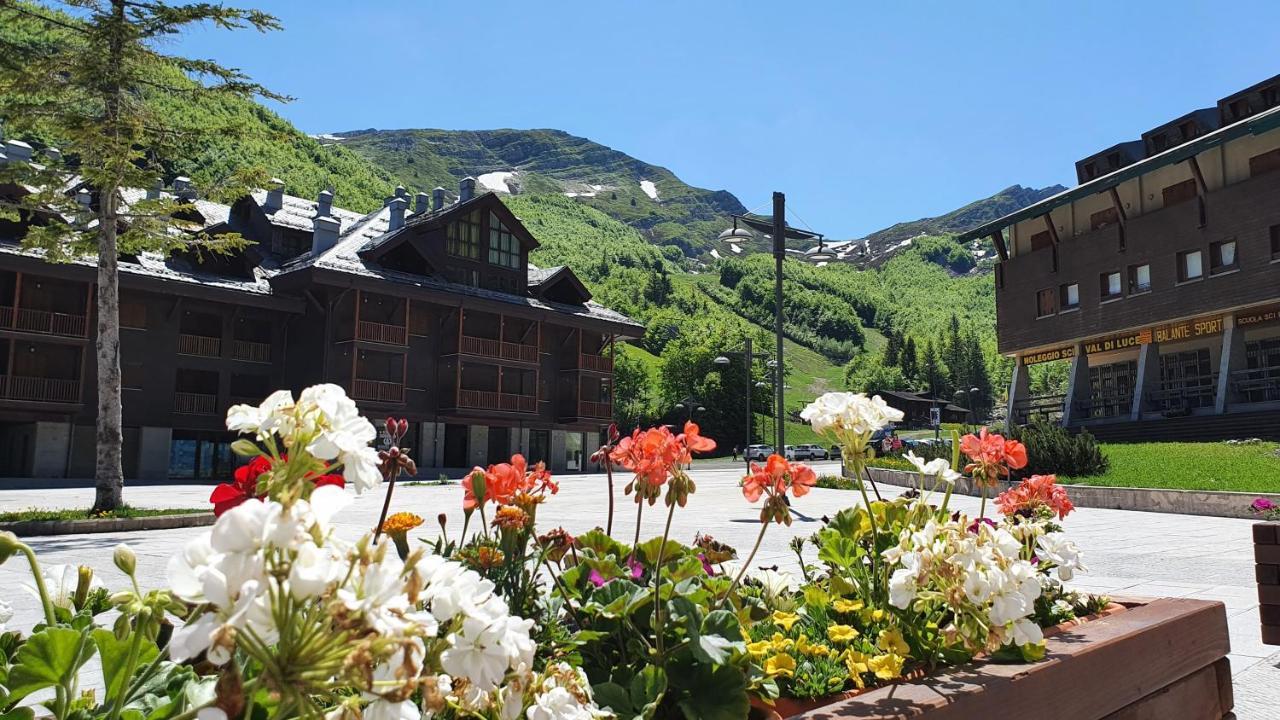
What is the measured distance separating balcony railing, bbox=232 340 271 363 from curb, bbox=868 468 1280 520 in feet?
87.0

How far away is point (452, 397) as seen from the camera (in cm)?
3697

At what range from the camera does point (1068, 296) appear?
3550 centimetres

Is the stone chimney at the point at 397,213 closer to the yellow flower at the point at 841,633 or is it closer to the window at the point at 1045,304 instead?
the window at the point at 1045,304

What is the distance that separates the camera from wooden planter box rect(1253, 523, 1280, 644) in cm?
425

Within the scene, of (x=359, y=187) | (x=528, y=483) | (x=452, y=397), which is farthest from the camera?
(x=359, y=187)

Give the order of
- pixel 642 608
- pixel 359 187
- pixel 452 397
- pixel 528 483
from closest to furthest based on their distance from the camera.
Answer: pixel 642 608 → pixel 528 483 → pixel 452 397 → pixel 359 187

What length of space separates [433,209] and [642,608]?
40.6 metres

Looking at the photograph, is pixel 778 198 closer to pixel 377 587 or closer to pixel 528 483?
pixel 528 483

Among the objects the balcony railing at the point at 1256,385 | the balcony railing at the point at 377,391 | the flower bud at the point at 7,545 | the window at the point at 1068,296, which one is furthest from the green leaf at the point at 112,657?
the window at the point at 1068,296

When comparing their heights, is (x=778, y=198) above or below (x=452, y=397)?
above

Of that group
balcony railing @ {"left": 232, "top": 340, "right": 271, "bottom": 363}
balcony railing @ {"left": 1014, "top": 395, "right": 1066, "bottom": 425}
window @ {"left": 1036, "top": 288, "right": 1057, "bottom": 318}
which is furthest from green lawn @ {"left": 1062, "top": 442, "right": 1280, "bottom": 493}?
balcony railing @ {"left": 232, "top": 340, "right": 271, "bottom": 363}

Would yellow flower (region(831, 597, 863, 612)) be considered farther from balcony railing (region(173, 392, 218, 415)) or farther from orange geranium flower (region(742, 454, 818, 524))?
balcony railing (region(173, 392, 218, 415))

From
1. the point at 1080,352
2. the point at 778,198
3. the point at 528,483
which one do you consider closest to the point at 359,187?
the point at 1080,352

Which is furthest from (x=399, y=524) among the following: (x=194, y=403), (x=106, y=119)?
(x=194, y=403)
